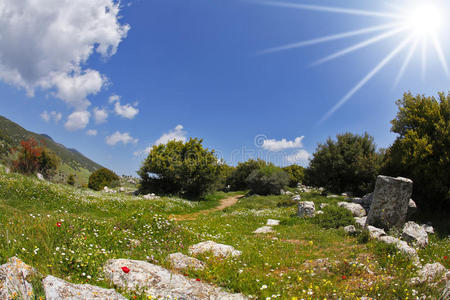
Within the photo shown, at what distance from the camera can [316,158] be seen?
97.1 feet

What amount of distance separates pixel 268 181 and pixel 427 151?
22.4m

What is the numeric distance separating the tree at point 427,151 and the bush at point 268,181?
19055 millimetres

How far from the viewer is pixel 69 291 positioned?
10.6ft

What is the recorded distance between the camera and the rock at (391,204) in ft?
40.1

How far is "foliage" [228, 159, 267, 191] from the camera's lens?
50803 millimetres

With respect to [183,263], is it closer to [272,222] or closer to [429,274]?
[429,274]

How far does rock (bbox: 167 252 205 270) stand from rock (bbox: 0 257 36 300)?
301 centimetres

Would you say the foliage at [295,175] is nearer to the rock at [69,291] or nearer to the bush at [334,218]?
the bush at [334,218]

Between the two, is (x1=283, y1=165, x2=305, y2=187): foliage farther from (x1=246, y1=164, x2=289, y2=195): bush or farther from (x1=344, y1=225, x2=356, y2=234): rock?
(x1=344, y1=225, x2=356, y2=234): rock

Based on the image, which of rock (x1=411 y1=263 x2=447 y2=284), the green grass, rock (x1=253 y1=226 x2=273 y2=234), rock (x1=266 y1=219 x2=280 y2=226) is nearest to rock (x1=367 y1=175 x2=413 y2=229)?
the green grass

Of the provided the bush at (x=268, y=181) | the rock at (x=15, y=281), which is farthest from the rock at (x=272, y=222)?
the bush at (x=268, y=181)

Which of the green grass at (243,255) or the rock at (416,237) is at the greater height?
the rock at (416,237)

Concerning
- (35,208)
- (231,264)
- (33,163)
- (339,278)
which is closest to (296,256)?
(339,278)

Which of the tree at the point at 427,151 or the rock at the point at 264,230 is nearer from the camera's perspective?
the rock at the point at 264,230
